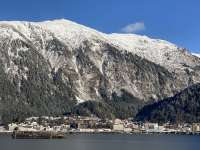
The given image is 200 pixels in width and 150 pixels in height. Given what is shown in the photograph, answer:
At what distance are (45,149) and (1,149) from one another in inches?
562

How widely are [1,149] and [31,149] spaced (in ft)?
33.4

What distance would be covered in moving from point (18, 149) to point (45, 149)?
8.36 metres

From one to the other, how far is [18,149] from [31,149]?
4.09 meters

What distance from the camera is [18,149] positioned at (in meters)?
197

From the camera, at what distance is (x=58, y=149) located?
19975 centimetres

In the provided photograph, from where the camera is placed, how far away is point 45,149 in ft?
655

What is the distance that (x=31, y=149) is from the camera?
651 feet

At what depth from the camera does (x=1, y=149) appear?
631 ft

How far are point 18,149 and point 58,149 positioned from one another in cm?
1210

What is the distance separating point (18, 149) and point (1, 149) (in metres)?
6.23

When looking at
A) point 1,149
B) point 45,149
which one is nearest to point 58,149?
point 45,149

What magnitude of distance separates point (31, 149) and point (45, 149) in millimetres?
4291

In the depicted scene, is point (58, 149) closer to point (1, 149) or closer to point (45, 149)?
point (45, 149)
